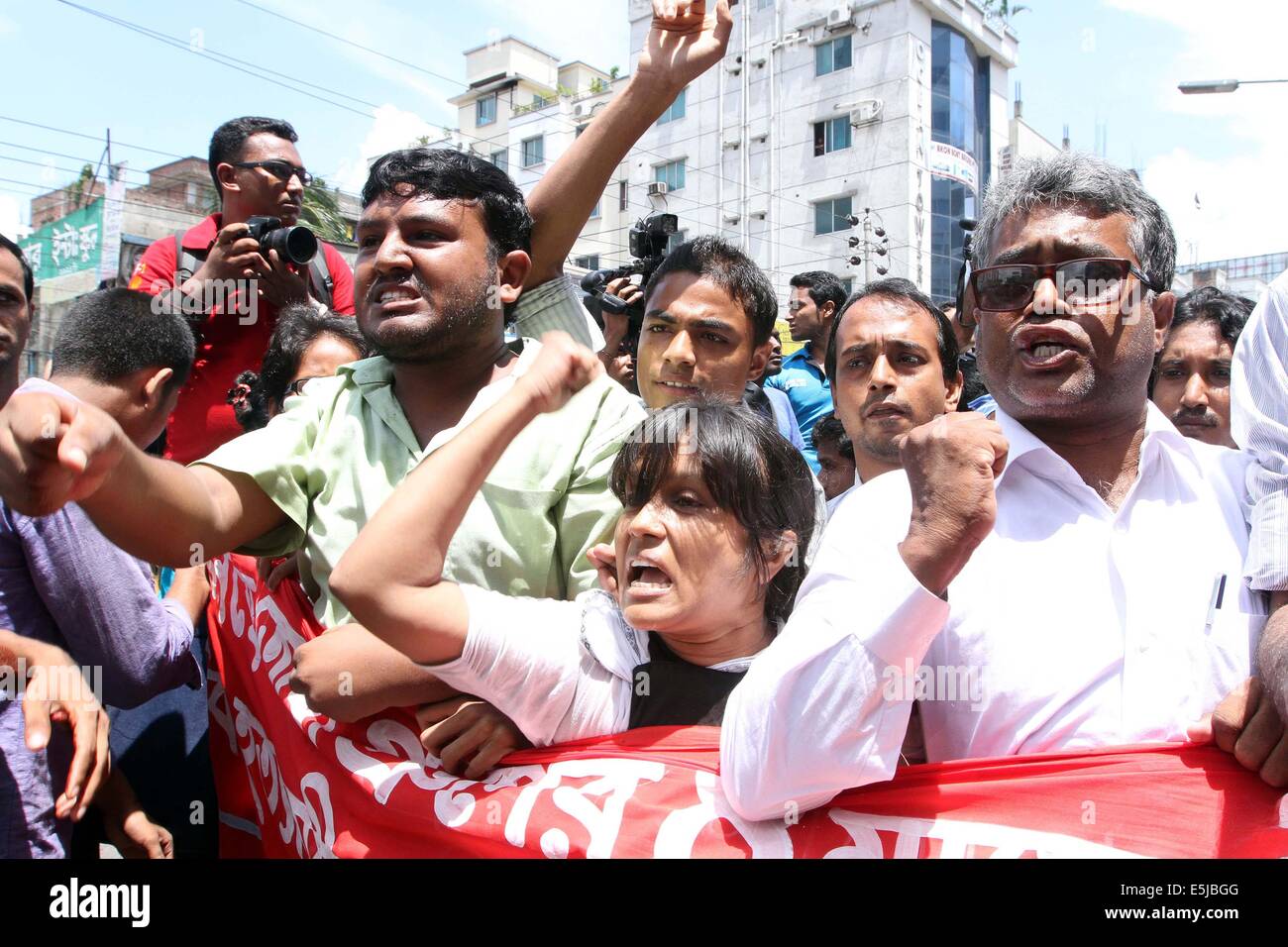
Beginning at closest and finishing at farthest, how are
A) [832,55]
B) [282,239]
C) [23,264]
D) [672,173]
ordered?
[23,264], [282,239], [832,55], [672,173]

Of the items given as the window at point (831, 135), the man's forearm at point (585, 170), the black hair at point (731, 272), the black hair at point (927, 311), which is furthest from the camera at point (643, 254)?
the window at point (831, 135)

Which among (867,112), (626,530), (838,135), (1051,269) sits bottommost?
(626,530)

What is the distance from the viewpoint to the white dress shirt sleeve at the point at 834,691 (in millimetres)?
1521

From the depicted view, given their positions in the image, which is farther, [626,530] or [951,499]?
[626,530]

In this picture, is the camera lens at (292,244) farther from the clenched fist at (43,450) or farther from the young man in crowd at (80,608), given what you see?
the clenched fist at (43,450)

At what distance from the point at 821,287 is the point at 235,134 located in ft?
11.7

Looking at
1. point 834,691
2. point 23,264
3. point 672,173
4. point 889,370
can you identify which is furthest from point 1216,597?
point 672,173

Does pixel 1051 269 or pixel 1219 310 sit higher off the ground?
pixel 1219 310

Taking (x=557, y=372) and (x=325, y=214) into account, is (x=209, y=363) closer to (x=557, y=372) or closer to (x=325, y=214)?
(x=557, y=372)

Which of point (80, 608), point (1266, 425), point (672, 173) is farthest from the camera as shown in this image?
point (672, 173)

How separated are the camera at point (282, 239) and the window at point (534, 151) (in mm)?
31995

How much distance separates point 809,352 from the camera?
5910 millimetres

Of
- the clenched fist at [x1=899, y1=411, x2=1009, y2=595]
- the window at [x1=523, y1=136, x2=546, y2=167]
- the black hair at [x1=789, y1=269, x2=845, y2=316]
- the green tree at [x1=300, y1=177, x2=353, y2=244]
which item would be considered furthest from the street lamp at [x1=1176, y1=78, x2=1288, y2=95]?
the window at [x1=523, y1=136, x2=546, y2=167]

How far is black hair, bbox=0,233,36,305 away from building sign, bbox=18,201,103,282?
17.4 m
